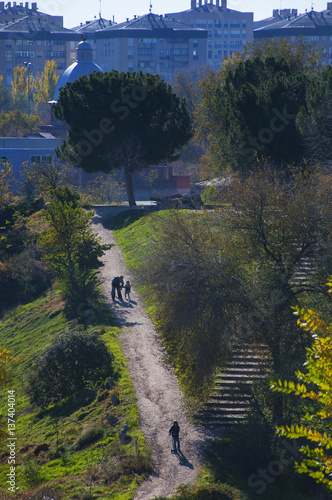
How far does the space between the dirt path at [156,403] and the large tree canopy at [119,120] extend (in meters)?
16.5

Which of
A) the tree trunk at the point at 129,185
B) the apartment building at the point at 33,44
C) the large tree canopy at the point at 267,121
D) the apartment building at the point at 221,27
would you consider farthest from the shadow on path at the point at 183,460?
the apartment building at the point at 221,27

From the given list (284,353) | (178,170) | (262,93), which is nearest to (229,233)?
(284,353)

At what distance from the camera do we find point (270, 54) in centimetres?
4834

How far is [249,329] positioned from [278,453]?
4134 mm

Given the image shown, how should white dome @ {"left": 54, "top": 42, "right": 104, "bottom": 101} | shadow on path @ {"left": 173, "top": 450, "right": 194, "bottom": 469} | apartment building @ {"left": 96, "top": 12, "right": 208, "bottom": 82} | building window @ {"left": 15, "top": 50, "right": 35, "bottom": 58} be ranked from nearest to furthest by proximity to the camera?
shadow on path @ {"left": 173, "top": 450, "right": 194, "bottom": 469} < white dome @ {"left": 54, "top": 42, "right": 104, "bottom": 101} < apartment building @ {"left": 96, "top": 12, "right": 208, "bottom": 82} < building window @ {"left": 15, "top": 50, "right": 35, "bottom": 58}

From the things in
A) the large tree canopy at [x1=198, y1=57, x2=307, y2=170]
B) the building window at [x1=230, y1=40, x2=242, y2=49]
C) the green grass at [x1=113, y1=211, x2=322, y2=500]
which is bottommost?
the green grass at [x1=113, y1=211, x2=322, y2=500]

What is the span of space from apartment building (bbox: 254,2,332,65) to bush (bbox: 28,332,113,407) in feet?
418

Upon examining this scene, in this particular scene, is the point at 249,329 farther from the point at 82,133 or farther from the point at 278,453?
the point at 82,133

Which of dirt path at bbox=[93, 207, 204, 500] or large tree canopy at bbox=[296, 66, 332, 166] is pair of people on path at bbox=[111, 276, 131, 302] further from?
large tree canopy at bbox=[296, 66, 332, 166]

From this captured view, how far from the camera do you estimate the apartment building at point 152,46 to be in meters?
142

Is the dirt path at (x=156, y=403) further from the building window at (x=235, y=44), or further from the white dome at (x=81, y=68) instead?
the building window at (x=235, y=44)

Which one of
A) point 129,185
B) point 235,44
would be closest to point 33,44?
point 235,44

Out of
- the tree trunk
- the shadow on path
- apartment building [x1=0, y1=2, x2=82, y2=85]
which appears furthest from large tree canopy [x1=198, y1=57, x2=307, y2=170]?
apartment building [x1=0, y1=2, x2=82, y2=85]

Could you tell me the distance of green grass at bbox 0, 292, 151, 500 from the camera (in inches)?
688
